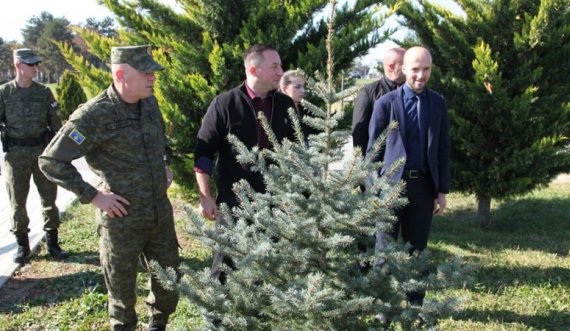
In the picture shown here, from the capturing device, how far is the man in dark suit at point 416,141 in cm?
377

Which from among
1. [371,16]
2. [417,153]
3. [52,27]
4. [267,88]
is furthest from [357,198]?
[52,27]

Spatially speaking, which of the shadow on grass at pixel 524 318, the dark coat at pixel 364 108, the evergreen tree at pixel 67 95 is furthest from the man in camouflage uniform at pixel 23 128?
the evergreen tree at pixel 67 95

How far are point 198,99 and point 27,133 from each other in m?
1.82

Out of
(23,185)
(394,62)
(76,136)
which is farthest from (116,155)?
(23,185)

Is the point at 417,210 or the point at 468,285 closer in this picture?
the point at 417,210

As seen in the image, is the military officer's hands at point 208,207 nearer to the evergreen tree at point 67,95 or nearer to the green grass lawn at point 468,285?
the green grass lawn at point 468,285

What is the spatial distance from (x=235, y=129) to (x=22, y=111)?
9.98 feet

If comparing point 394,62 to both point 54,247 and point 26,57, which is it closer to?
point 26,57

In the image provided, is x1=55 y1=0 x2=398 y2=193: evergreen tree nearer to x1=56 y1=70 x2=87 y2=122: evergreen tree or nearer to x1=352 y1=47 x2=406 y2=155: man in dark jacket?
x1=352 y1=47 x2=406 y2=155: man in dark jacket

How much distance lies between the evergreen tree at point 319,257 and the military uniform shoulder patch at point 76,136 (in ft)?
3.67

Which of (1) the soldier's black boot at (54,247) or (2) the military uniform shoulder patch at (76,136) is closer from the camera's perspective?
(2) the military uniform shoulder patch at (76,136)

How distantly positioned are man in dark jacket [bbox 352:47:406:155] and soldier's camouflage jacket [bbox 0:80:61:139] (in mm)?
3376

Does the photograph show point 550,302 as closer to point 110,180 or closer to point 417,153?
point 417,153

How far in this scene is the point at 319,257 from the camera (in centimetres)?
221
